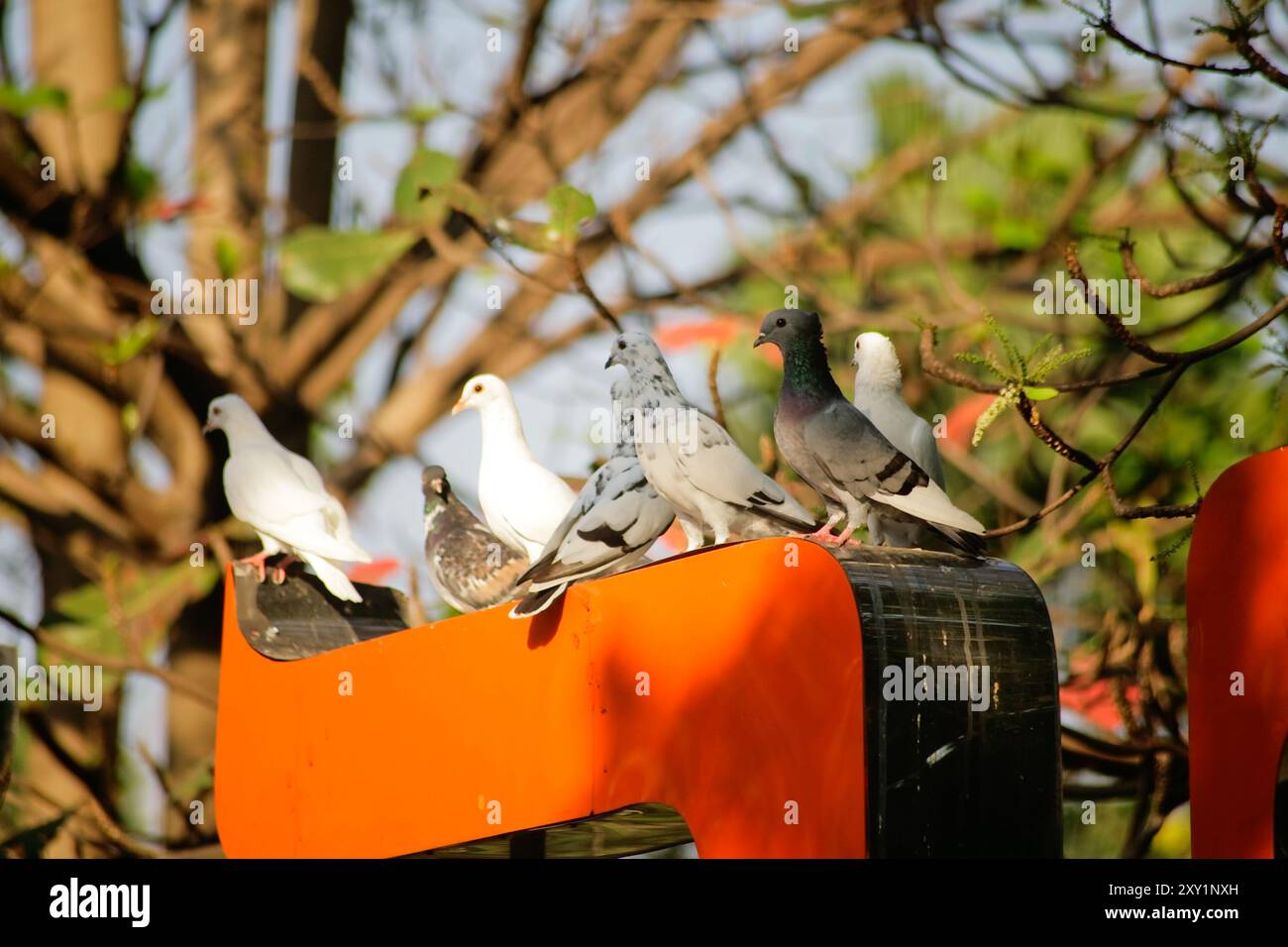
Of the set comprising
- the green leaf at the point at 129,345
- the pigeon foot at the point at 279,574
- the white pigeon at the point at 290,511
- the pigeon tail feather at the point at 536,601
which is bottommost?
the pigeon tail feather at the point at 536,601

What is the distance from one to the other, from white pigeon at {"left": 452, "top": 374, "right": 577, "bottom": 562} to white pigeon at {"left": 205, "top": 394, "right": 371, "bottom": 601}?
0.59 metres

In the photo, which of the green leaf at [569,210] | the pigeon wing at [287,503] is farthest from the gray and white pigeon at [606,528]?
the pigeon wing at [287,503]

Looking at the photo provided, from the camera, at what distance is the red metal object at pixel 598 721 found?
3938 millimetres

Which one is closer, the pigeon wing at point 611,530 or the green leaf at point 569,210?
the pigeon wing at point 611,530

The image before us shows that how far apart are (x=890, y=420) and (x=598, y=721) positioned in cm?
120

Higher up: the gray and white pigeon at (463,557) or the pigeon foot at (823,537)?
the gray and white pigeon at (463,557)

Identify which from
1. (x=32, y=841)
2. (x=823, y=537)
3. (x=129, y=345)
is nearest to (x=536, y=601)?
(x=823, y=537)

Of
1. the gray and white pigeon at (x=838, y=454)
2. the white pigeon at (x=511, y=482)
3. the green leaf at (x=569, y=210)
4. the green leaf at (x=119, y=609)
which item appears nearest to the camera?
the gray and white pigeon at (x=838, y=454)

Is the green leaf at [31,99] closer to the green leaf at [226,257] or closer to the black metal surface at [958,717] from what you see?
the green leaf at [226,257]

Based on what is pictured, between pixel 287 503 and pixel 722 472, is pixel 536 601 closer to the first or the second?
pixel 722 472

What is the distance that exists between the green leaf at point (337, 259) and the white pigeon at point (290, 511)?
141cm

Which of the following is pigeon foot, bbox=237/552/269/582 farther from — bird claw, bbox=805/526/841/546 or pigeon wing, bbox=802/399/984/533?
pigeon wing, bbox=802/399/984/533

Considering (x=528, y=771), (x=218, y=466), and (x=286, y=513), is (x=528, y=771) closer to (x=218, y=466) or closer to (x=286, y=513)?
(x=286, y=513)

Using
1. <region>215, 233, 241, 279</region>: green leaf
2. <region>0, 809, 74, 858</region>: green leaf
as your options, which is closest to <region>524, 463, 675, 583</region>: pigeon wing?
<region>0, 809, 74, 858</region>: green leaf
